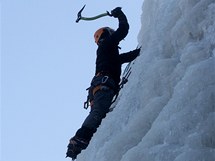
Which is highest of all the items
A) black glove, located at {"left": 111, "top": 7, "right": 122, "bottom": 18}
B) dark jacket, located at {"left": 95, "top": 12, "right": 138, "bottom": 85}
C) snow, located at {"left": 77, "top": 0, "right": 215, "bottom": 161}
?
black glove, located at {"left": 111, "top": 7, "right": 122, "bottom": 18}

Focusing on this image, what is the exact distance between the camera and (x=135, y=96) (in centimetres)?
575

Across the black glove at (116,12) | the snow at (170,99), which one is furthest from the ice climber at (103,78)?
the snow at (170,99)

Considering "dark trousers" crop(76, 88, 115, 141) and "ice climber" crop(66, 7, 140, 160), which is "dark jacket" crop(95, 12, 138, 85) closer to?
"ice climber" crop(66, 7, 140, 160)

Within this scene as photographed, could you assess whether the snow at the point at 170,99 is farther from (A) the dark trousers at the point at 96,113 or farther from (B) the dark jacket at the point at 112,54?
(B) the dark jacket at the point at 112,54

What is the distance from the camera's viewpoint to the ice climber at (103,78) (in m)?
6.37

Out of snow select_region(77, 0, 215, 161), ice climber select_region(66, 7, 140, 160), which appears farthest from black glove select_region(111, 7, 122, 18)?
snow select_region(77, 0, 215, 161)

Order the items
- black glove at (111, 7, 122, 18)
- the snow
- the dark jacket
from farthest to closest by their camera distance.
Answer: black glove at (111, 7, 122, 18), the dark jacket, the snow

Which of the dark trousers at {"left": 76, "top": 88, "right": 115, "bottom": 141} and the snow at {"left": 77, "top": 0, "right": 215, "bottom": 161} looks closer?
the snow at {"left": 77, "top": 0, "right": 215, "bottom": 161}

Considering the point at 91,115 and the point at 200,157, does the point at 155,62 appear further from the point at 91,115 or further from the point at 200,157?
the point at 200,157

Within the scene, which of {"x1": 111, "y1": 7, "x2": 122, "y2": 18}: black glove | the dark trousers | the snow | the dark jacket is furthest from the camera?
{"x1": 111, "y1": 7, "x2": 122, "y2": 18}: black glove

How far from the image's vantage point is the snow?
12.6 ft

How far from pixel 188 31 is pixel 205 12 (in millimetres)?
295

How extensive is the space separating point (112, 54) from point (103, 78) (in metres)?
0.57

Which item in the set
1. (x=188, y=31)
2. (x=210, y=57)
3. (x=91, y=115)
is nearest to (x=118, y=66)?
(x=91, y=115)
